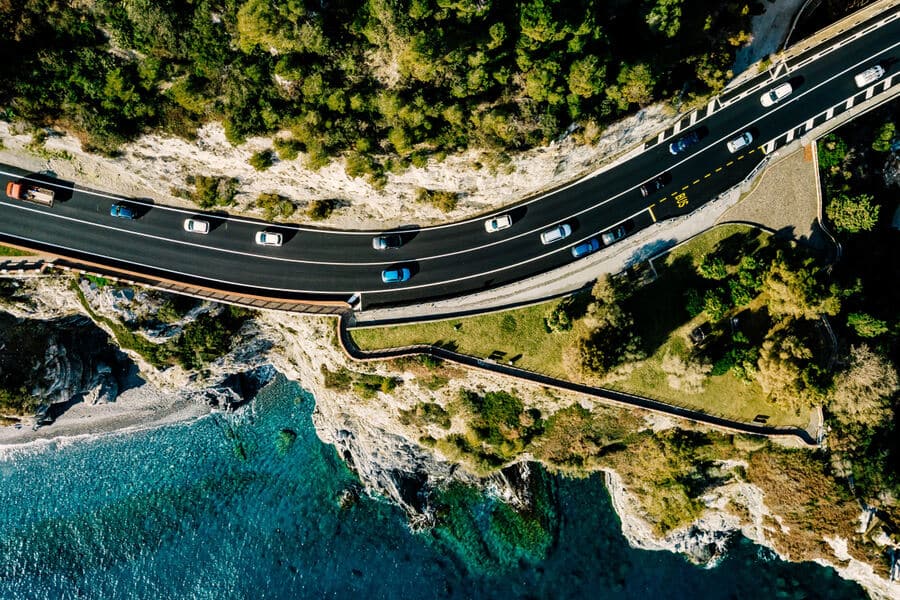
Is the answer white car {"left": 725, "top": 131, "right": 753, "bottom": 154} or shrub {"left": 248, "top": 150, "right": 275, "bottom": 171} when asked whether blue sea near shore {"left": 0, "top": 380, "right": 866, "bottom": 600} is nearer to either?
shrub {"left": 248, "top": 150, "right": 275, "bottom": 171}

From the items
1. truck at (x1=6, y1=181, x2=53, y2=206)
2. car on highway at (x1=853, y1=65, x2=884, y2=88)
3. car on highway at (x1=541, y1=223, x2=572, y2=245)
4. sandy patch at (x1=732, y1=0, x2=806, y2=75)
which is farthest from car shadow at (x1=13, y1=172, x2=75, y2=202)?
car on highway at (x1=853, y1=65, x2=884, y2=88)

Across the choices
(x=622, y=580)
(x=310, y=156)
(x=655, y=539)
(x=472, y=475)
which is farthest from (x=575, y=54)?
(x=622, y=580)

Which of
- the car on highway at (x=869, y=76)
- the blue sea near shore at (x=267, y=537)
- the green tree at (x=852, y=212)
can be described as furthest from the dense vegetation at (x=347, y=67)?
the blue sea near shore at (x=267, y=537)

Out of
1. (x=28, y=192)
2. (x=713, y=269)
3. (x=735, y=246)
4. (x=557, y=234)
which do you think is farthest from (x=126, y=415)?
(x=735, y=246)

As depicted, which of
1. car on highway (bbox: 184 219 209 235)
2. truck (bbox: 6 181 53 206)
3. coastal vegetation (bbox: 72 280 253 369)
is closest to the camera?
truck (bbox: 6 181 53 206)

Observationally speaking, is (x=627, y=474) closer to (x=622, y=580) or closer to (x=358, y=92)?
(x=622, y=580)
